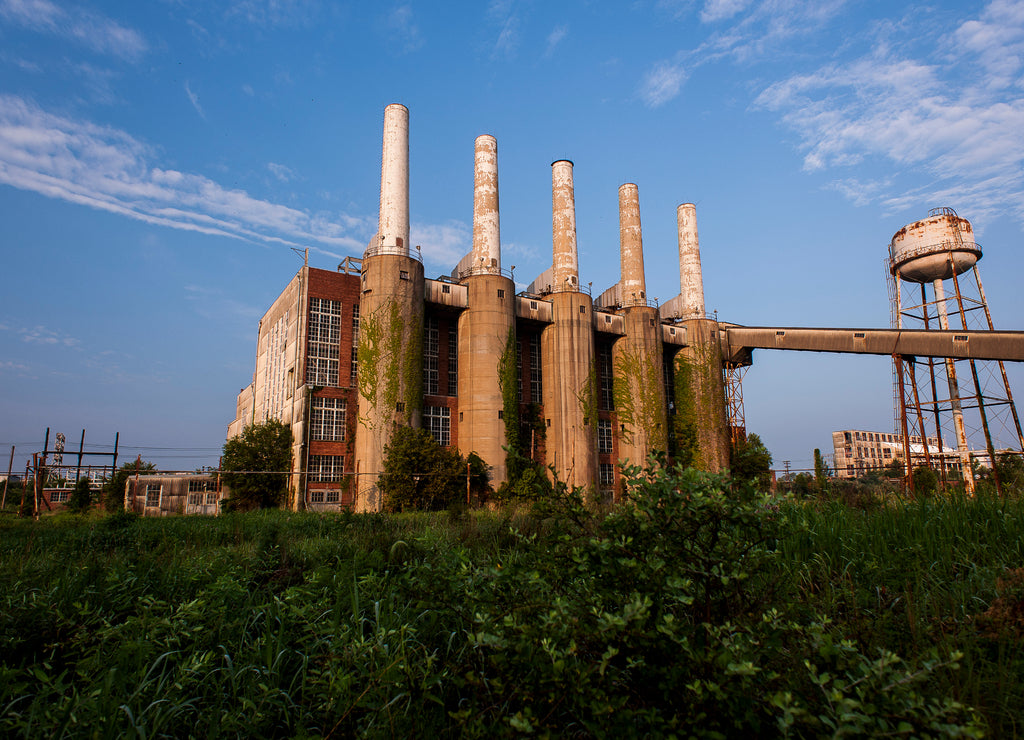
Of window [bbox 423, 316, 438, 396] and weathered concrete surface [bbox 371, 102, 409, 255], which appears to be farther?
window [bbox 423, 316, 438, 396]

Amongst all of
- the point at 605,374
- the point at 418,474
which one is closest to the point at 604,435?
the point at 605,374

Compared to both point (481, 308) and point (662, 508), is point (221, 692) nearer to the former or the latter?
point (662, 508)

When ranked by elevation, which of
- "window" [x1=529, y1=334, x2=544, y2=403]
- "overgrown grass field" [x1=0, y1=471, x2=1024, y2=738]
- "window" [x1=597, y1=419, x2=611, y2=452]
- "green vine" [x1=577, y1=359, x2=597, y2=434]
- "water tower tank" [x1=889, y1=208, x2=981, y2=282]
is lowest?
"overgrown grass field" [x1=0, y1=471, x2=1024, y2=738]

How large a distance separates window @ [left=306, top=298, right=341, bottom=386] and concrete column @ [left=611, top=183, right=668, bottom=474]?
2047 cm

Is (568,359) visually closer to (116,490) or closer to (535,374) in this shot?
(535,374)

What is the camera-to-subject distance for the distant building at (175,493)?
39625 mm

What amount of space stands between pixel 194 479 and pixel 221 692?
42.4 meters

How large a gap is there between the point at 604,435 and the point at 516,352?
9851mm

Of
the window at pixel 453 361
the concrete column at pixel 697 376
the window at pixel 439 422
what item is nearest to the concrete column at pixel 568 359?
the window at pixel 453 361

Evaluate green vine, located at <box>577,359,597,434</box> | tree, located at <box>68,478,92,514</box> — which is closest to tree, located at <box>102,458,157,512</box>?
tree, located at <box>68,478,92,514</box>

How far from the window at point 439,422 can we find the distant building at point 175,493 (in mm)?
15877

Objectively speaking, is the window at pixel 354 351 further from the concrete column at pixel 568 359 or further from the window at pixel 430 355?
the concrete column at pixel 568 359

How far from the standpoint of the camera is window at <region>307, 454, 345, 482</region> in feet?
109

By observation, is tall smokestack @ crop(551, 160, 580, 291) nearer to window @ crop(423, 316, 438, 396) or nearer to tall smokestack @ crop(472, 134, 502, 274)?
tall smokestack @ crop(472, 134, 502, 274)
